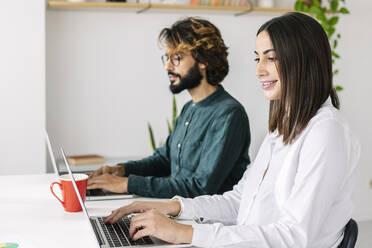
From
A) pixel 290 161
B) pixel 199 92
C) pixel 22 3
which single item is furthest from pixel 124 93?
pixel 290 161

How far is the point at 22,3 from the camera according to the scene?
123 inches

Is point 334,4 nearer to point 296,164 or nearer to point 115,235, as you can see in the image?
point 296,164

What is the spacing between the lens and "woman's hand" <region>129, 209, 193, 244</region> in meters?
1.45

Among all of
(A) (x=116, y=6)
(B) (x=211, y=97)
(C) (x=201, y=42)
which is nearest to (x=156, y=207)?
(B) (x=211, y=97)

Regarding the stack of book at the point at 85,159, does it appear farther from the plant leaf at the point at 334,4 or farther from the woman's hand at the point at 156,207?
the plant leaf at the point at 334,4

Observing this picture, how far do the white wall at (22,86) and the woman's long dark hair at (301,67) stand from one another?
207 cm

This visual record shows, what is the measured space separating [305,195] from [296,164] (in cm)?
11

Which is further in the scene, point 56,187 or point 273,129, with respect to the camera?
point 56,187

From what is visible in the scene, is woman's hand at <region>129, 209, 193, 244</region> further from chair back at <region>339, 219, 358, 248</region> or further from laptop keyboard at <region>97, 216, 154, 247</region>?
chair back at <region>339, 219, 358, 248</region>

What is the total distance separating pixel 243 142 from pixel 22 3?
1.73m

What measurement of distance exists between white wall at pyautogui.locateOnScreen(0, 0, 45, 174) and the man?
0.96 meters

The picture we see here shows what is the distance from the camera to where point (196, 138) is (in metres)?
2.39

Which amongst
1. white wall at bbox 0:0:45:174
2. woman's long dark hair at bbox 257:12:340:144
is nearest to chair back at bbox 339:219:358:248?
woman's long dark hair at bbox 257:12:340:144

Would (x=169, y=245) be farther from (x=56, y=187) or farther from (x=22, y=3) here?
(x=22, y=3)
